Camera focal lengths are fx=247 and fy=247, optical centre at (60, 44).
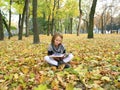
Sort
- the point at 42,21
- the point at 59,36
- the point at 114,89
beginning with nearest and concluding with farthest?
the point at 114,89 < the point at 59,36 < the point at 42,21

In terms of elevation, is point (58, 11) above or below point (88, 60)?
above

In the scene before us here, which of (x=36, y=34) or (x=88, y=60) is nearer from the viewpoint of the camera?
(x=88, y=60)

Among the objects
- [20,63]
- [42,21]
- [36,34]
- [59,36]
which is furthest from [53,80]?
[42,21]

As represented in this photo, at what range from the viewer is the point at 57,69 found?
566cm

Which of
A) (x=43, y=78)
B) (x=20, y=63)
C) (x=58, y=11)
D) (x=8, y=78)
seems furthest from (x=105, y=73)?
(x=58, y=11)

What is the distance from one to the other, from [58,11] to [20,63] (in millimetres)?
31006

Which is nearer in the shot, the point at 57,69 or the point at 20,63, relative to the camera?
the point at 57,69

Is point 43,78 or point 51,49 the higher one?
point 51,49

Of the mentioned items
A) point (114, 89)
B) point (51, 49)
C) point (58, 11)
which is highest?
point (58, 11)

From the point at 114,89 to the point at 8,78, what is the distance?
2.10m

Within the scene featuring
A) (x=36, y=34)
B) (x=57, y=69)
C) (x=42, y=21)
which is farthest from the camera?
(x=42, y=21)

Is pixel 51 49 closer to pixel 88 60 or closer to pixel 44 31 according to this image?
pixel 88 60

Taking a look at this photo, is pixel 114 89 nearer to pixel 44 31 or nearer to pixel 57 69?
pixel 57 69

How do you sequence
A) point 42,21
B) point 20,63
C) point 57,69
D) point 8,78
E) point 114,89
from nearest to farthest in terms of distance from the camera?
point 114,89, point 8,78, point 57,69, point 20,63, point 42,21
